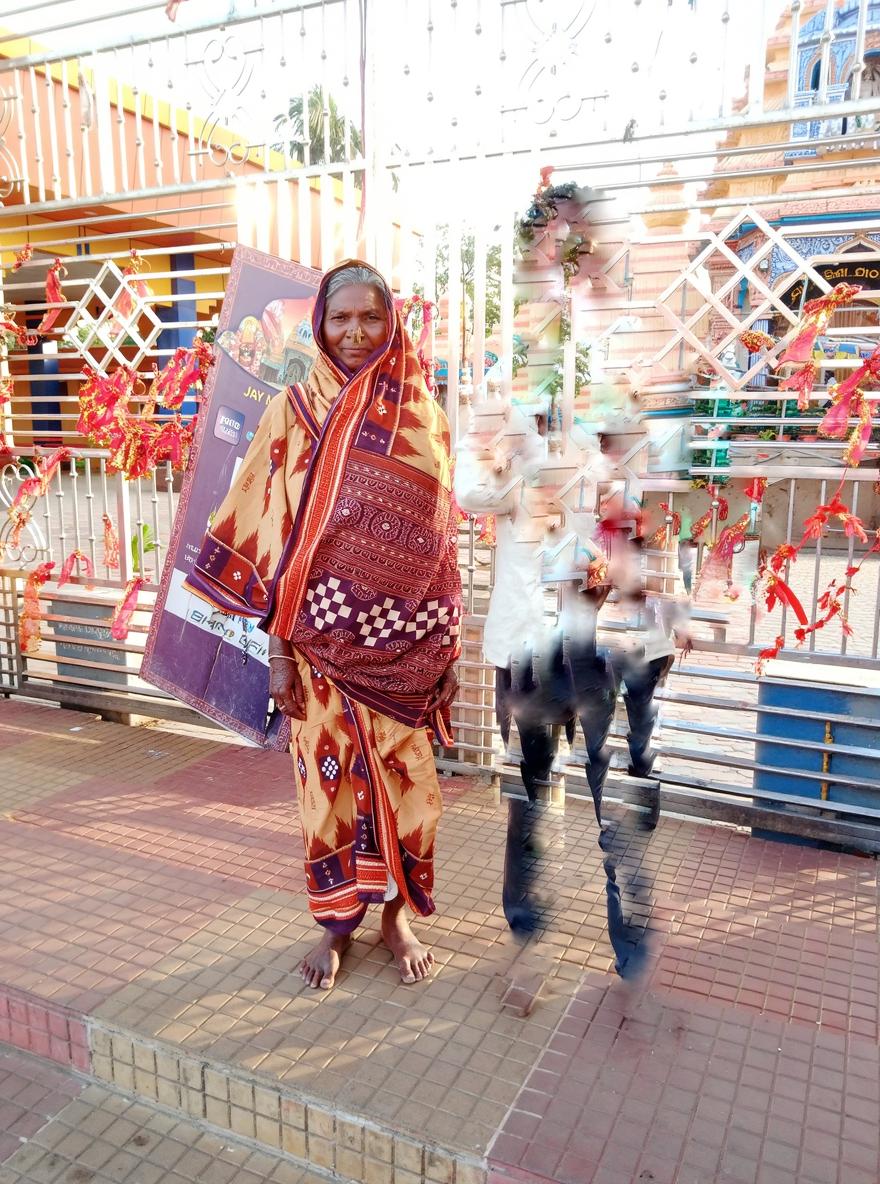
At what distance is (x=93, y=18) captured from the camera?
167 inches

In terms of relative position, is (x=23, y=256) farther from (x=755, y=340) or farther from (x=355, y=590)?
(x=755, y=340)

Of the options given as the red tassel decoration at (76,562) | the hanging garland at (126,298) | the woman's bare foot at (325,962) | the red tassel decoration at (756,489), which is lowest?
the woman's bare foot at (325,962)

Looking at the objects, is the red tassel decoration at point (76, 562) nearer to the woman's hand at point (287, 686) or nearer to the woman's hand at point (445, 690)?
the woman's hand at point (287, 686)

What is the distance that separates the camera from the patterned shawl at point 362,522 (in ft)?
7.71

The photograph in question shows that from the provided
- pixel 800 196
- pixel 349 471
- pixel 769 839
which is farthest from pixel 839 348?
pixel 349 471

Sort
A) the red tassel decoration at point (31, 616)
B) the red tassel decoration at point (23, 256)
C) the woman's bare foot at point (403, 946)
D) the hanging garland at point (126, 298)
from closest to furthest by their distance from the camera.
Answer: the woman's bare foot at point (403, 946), the hanging garland at point (126, 298), the red tassel decoration at point (23, 256), the red tassel decoration at point (31, 616)

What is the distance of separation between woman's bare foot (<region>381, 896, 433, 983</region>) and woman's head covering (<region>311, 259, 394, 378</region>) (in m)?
1.53

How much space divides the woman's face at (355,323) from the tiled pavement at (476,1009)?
1477 mm

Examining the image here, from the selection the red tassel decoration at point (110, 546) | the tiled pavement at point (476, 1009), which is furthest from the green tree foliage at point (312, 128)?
the tiled pavement at point (476, 1009)

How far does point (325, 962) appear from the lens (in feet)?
8.34

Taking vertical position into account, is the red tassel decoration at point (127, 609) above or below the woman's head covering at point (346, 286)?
below

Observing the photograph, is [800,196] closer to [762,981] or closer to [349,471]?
[349,471]

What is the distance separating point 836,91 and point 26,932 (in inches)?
165

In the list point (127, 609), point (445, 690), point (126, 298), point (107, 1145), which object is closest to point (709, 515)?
point (445, 690)
